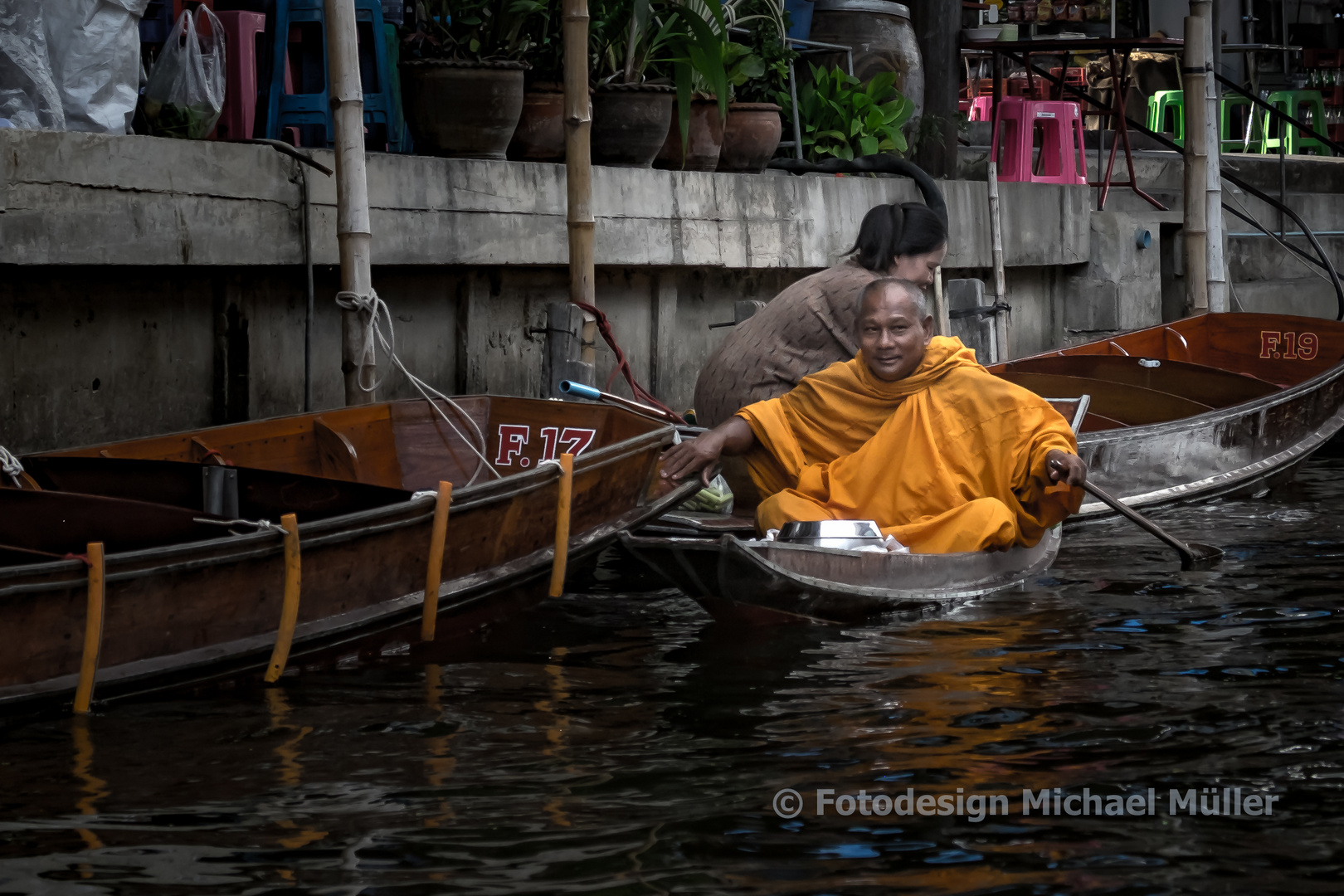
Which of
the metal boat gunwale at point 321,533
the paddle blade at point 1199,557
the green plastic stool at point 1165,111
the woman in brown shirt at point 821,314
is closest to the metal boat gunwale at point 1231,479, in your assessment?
the paddle blade at point 1199,557

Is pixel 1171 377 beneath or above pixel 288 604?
above

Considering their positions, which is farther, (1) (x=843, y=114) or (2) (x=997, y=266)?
(1) (x=843, y=114)

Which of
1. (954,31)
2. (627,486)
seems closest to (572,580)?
(627,486)

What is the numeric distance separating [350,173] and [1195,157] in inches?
239

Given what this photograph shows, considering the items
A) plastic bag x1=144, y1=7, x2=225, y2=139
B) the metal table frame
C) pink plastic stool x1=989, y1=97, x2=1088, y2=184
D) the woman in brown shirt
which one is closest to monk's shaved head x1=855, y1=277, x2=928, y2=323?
the woman in brown shirt

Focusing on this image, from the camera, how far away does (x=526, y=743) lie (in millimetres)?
3826

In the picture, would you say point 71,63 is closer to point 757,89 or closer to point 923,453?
point 923,453

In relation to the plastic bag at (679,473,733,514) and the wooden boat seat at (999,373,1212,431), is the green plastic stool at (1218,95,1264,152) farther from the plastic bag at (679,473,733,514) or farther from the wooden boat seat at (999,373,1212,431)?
the plastic bag at (679,473,733,514)

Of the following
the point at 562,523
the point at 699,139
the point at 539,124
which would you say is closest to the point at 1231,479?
the point at 699,139

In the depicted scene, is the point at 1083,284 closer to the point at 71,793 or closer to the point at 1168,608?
Answer: the point at 1168,608

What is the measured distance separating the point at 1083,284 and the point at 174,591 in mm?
8429

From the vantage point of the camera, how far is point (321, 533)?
4.11m

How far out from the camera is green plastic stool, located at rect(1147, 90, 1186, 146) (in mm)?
14641

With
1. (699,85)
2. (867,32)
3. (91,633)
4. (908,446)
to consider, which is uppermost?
(867,32)
